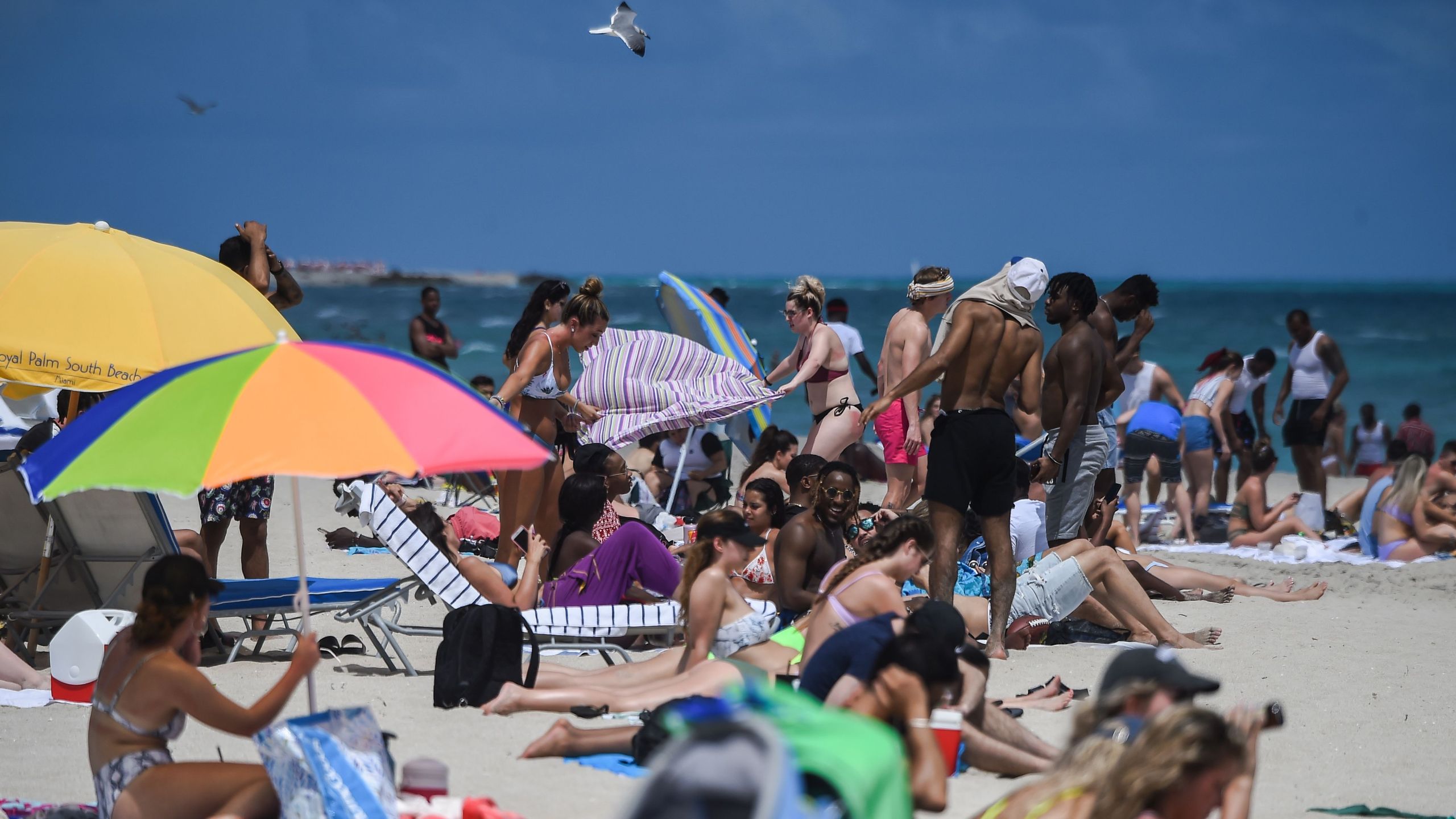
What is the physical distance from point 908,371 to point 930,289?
0.89 meters

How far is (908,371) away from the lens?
300 inches

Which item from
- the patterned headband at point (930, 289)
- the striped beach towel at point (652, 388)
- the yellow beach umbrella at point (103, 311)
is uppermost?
the patterned headband at point (930, 289)

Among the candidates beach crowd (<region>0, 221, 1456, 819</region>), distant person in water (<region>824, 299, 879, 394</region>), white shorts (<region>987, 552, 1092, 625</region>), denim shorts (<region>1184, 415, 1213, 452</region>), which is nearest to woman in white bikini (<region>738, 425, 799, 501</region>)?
beach crowd (<region>0, 221, 1456, 819</region>)

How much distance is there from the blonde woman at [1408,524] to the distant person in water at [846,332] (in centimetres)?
355

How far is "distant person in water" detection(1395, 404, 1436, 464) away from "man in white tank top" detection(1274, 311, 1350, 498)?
3.11 meters

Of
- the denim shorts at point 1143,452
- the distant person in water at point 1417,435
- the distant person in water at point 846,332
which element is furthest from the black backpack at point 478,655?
the distant person in water at point 1417,435

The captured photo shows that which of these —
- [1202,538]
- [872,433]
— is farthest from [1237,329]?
[1202,538]

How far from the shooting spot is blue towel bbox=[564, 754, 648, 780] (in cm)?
425

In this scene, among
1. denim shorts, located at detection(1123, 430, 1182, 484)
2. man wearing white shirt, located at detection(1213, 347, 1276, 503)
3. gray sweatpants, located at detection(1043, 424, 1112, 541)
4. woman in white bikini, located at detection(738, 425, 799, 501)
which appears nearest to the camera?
gray sweatpants, located at detection(1043, 424, 1112, 541)

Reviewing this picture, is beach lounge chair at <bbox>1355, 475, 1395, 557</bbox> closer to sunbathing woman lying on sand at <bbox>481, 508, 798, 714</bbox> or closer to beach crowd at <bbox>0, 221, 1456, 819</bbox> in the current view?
beach crowd at <bbox>0, 221, 1456, 819</bbox>

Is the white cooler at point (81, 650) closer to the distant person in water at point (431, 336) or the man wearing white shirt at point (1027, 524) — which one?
the man wearing white shirt at point (1027, 524)

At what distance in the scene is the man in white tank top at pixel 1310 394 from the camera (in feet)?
37.5

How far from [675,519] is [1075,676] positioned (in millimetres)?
3645

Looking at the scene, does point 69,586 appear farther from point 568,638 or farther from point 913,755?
point 913,755
